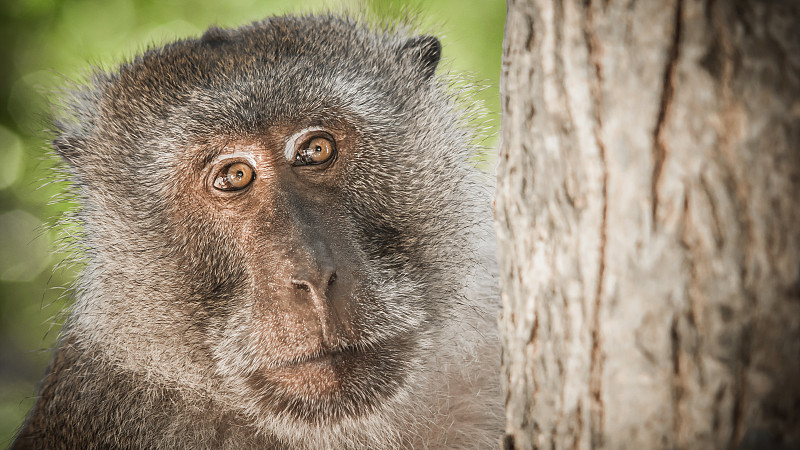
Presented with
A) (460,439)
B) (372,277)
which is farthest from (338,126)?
(460,439)

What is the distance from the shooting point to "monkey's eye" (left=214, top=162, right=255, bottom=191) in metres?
2.78

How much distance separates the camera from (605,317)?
1.36 meters

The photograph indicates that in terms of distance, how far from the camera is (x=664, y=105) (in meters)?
1.25

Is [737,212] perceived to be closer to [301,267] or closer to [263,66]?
[301,267]

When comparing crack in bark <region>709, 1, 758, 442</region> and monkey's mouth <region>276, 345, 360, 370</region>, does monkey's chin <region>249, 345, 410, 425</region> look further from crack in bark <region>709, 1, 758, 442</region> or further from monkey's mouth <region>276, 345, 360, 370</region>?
crack in bark <region>709, 1, 758, 442</region>

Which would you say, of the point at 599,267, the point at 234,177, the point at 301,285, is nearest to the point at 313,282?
the point at 301,285

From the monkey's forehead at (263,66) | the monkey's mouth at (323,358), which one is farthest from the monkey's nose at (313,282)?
the monkey's forehead at (263,66)

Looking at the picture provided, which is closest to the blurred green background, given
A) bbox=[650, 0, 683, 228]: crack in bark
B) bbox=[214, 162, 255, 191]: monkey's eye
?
bbox=[214, 162, 255, 191]: monkey's eye

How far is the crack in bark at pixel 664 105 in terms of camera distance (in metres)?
1.23

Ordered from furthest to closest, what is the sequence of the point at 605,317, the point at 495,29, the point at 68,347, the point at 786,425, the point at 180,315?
the point at 495,29 → the point at 68,347 → the point at 180,315 → the point at 605,317 → the point at 786,425

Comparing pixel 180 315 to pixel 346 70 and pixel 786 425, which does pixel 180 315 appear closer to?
pixel 346 70

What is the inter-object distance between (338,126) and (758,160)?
2.06m

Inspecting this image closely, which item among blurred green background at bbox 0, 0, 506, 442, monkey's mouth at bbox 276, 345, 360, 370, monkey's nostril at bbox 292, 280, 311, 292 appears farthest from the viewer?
blurred green background at bbox 0, 0, 506, 442

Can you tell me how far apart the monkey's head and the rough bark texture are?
1.16 m
